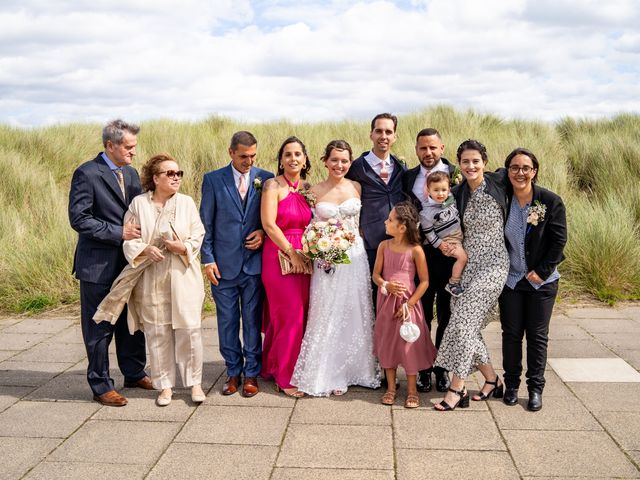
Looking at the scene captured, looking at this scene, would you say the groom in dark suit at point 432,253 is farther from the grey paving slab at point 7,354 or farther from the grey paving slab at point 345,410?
the grey paving slab at point 7,354

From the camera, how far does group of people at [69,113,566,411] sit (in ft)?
16.2

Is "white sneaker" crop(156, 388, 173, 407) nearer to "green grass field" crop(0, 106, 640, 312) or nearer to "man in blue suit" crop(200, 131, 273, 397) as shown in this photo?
"man in blue suit" crop(200, 131, 273, 397)

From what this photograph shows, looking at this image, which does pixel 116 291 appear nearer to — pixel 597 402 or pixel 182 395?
pixel 182 395

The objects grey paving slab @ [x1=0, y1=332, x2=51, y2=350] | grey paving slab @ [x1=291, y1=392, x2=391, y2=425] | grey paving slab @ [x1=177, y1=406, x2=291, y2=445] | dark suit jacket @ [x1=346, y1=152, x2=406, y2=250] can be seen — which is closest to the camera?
grey paving slab @ [x1=177, y1=406, x2=291, y2=445]

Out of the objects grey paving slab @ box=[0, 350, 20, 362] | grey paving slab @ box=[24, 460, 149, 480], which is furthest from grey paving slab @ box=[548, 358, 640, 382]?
grey paving slab @ box=[0, 350, 20, 362]

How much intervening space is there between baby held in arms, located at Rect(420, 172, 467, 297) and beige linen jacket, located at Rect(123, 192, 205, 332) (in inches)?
70.4

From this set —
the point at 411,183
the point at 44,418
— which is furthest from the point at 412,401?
the point at 44,418

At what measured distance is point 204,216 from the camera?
17.4 ft

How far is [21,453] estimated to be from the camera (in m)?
4.30

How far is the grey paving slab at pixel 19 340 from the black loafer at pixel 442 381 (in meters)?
4.29

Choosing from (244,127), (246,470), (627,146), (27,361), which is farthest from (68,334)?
(244,127)

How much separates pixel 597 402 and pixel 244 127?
15.8 m

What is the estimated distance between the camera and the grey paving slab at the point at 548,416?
4.62m

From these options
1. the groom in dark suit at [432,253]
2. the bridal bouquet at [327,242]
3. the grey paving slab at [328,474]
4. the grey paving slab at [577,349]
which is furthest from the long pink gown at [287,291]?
the grey paving slab at [577,349]
